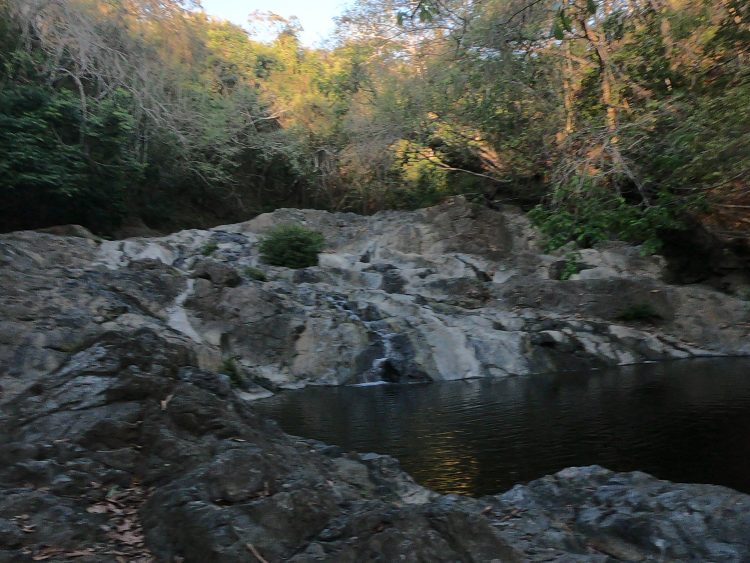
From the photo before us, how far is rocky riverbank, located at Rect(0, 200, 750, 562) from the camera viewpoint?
12.2ft

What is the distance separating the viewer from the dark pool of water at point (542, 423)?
7605 mm

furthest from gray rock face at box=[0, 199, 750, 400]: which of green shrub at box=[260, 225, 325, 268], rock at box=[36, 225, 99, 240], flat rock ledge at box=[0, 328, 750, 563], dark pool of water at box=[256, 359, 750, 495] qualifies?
flat rock ledge at box=[0, 328, 750, 563]

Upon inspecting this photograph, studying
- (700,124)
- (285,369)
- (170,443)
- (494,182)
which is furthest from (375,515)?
(494,182)

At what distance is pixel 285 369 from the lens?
16.3 metres

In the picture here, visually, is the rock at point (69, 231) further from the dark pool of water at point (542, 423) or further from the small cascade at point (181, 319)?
the dark pool of water at point (542, 423)

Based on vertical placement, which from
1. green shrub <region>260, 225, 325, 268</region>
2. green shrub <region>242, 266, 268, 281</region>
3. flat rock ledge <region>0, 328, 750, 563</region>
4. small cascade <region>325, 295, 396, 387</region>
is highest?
green shrub <region>260, 225, 325, 268</region>

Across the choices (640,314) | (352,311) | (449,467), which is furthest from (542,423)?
(640,314)

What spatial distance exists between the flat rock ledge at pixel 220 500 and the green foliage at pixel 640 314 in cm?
1415

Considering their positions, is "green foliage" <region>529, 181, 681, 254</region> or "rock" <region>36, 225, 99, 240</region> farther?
"rock" <region>36, 225, 99, 240</region>

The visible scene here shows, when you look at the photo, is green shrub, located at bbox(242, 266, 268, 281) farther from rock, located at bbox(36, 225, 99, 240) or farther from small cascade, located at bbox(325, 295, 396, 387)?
rock, located at bbox(36, 225, 99, 240)

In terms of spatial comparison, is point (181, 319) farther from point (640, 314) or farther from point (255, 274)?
point (640, 314)

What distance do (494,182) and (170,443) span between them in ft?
78.1

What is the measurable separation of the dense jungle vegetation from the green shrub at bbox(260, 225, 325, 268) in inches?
154

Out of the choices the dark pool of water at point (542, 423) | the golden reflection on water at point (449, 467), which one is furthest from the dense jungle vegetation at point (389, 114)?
the golden reflection on water at point (449, 467)
